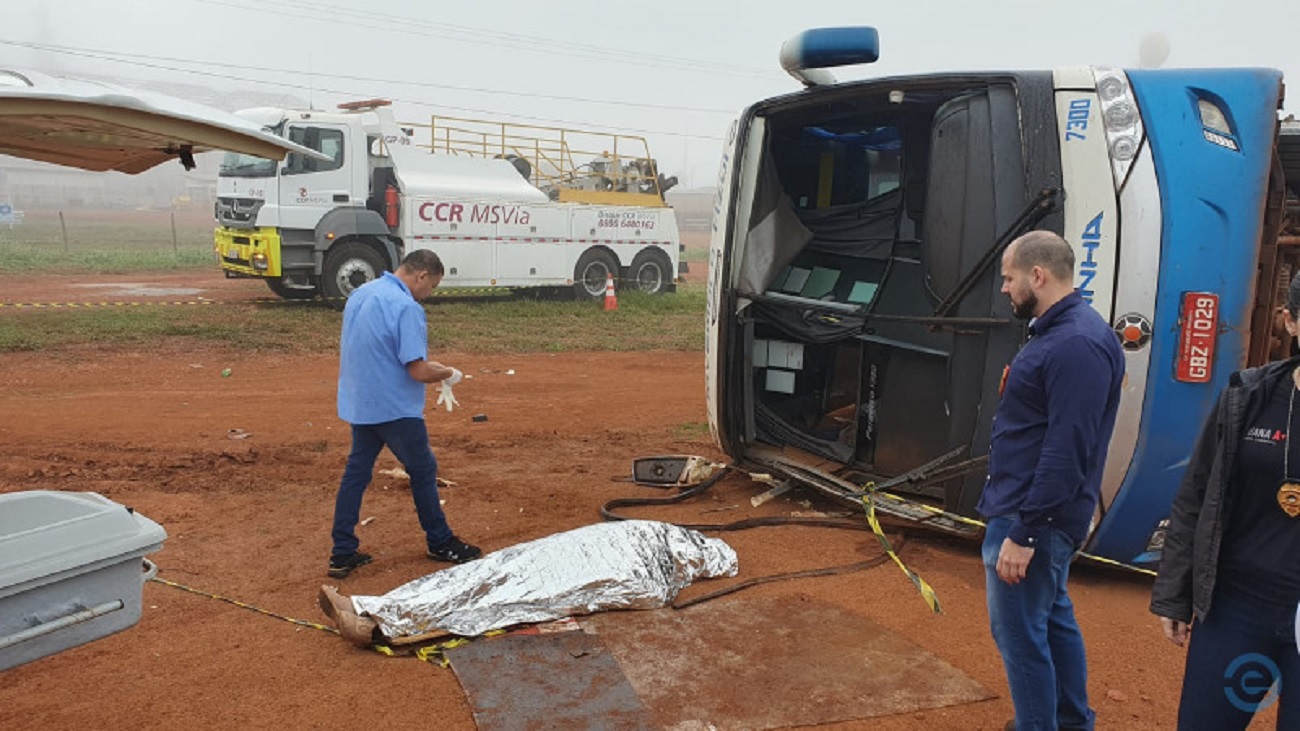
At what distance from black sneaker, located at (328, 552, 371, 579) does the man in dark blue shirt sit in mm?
3096

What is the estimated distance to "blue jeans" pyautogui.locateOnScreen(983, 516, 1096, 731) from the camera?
3.09 m

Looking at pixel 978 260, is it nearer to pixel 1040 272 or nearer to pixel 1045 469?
pixel 1040 272

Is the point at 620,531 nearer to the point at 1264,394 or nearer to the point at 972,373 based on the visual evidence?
the point at 972,373

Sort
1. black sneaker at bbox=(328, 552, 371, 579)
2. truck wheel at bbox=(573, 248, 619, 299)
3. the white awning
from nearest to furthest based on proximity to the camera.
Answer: the white awning
black sneaker at bbox=(328, 552, 371, 579)
truck wheel at bbox=(573, 248, 619, 299)

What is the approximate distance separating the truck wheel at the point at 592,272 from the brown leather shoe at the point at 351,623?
15.0 m

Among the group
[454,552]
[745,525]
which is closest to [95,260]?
[454,552]

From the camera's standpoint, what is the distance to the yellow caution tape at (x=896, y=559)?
4316 mm

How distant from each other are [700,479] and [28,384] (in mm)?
7436

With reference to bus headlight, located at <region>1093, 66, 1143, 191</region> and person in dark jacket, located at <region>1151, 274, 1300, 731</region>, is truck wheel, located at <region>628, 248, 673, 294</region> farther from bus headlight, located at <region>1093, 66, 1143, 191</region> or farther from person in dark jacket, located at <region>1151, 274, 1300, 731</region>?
person in dark jacket, located at <region>1151, 274, 1300, 731</region>

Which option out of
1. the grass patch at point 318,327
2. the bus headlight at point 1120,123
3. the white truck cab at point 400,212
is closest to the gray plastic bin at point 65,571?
the bus headlight at point 1120,123

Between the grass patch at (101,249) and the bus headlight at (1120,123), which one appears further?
the grass patch at (101,249)

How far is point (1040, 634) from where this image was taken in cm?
312

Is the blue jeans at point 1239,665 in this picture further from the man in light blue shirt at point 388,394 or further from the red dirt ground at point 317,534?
the man in light blue shirt at point 388,394

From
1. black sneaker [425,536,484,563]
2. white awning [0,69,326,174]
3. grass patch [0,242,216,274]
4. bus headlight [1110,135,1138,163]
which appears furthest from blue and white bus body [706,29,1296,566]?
grass patch [0,242,216,274]
